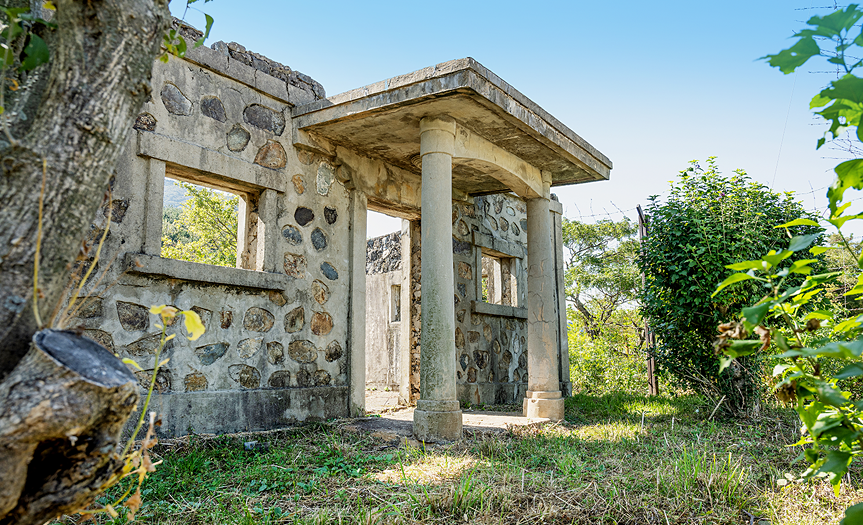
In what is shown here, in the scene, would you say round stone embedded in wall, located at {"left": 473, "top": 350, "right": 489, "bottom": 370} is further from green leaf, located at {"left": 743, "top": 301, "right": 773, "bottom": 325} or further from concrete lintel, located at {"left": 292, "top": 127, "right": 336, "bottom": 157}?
green leaf, located at {"left": 743, "top": 301, "right": 773, "bottom": 325}

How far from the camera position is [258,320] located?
5.11 metres

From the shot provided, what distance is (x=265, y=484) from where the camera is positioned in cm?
349

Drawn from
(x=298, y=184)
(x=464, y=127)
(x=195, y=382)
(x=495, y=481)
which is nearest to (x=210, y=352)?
(x=195, y=382)

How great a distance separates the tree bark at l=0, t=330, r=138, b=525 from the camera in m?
1.16

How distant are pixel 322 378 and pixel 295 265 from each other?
1.11m

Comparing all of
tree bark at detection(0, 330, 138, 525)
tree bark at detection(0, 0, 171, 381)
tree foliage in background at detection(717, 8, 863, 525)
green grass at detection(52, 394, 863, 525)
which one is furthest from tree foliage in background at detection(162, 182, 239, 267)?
tree foliage in background at detection(717, 8, 863, 525)

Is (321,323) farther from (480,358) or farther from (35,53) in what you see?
(35,53)

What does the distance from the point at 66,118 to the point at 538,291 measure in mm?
5513

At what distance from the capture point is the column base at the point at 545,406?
20.1ft

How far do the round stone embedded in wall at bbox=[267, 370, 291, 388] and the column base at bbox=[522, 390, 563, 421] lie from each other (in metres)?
2.60

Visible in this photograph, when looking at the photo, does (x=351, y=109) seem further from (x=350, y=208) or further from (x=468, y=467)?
(x=468, y=467)

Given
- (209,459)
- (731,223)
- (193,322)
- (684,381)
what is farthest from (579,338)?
(193,322)

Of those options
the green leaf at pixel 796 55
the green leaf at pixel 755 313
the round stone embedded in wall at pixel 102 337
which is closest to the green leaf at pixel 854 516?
the green leaf at pixel 755 313

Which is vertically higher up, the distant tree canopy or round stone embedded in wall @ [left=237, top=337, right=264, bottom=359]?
the distant tree canopy
